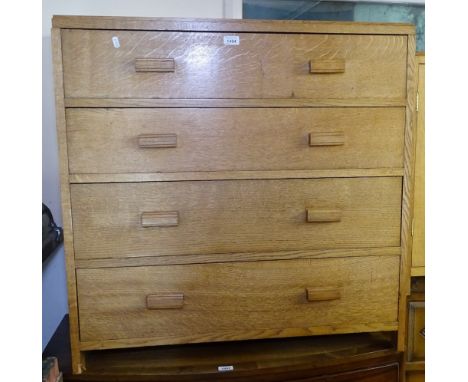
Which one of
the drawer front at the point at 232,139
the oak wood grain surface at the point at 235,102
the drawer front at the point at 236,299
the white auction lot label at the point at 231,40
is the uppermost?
the white auction lot label at the point at 231,40

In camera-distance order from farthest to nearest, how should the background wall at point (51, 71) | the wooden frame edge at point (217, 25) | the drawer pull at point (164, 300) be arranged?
the background wall at point (51, 71), the drawer pull at point (164, 300), the wooden frame edge at point (217, 25)

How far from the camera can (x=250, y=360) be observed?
1.13 metres

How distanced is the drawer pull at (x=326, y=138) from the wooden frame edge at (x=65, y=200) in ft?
2.02

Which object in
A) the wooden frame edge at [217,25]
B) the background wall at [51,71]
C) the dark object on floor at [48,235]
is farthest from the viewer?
the background wall at [51,71]

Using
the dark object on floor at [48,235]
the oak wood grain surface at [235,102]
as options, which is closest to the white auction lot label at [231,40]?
A: the oak wood grain surface at [235,102]

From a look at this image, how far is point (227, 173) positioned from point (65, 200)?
0.40 meters

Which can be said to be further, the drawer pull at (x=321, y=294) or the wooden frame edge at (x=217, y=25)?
the drawer pull at (x=321, y=294)

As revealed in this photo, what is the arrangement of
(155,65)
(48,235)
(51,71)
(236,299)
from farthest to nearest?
(51,71), (48,235), (236,299), (155,65)

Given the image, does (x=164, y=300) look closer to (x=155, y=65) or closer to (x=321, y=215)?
(x=321, y=215)

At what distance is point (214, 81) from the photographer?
1.02 m

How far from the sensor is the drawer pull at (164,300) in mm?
1054

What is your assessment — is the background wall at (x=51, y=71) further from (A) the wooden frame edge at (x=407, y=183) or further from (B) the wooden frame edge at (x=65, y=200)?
(A) the wooden frame edge at (x=407, y=183)

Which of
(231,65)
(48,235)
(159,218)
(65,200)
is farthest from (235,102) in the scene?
(48,235)
